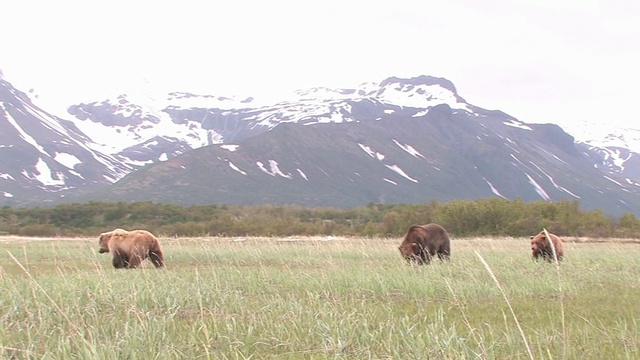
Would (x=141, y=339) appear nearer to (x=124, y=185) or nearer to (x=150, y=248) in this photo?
(x=150, y=248)

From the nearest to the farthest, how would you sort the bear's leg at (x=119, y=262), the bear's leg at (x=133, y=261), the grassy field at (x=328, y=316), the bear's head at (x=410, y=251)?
1. the grassy field at (x=328, y=316)
2. the bear's head at (x=410, y=251)
3. the bear's leg at (x=133, y=261)
4. the bear's leg at (x=119, y=262)

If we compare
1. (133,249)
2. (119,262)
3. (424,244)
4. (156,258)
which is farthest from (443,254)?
(119,262)

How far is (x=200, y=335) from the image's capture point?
648 centimetres

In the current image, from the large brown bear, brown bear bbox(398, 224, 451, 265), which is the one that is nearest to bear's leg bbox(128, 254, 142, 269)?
the large brown bear

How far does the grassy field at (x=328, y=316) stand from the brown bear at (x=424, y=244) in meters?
3.51

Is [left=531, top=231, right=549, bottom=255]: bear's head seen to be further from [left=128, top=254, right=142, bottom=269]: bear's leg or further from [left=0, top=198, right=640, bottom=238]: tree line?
[left=0, top=198, right=640, bottom=238]: tree line

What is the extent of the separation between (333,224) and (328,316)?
190ft

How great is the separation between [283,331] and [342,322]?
0.66 meters

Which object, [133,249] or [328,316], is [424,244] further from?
[328,316]

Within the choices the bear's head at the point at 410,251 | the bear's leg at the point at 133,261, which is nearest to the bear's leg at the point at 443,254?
the bear's head at the point at 410,251

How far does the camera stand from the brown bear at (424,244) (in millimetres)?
17359

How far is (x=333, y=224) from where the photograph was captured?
64875 mm

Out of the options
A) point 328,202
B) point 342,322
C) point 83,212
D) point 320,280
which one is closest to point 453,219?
point 83,212

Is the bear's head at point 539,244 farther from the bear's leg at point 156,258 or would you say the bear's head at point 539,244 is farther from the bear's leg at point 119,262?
the bear's leg at point 119,262
